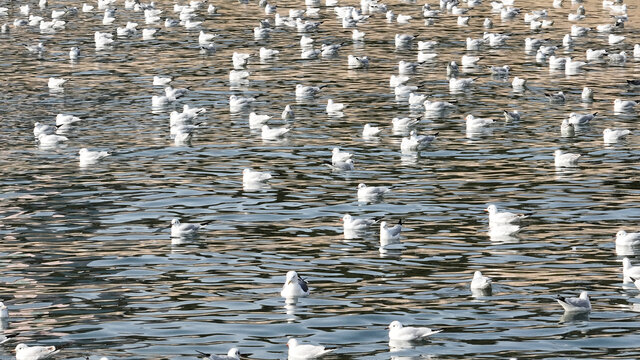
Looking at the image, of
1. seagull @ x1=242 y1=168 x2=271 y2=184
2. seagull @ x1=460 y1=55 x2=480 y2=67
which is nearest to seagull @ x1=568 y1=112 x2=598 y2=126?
seagull @ x1=242 y1=168 x2=271 y2=184

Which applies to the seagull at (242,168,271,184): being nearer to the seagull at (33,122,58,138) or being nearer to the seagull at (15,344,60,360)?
the seagull at (33,122,58,138)

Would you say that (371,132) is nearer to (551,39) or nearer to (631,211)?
(631,211)

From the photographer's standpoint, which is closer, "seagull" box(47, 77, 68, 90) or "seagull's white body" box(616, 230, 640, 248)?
"seagull's white body" box(616, 230, 640, 248)

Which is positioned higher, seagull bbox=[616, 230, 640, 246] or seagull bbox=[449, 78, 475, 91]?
seagull bbox=[449, 78, 475, 91]

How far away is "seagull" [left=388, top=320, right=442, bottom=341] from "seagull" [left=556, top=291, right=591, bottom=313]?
2.55 meters

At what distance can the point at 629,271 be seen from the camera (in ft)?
78.9

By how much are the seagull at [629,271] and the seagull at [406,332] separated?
527 cm

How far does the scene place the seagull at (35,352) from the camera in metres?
19.9

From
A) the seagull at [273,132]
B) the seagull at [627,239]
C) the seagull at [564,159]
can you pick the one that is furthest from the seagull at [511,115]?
the seagull at [627,239]

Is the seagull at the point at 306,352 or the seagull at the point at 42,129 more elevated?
the seagull at the point at 42,129

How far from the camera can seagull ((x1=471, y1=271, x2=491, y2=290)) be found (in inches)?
914

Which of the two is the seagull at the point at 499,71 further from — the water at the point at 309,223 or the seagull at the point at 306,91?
the seagull at the point at 306,91

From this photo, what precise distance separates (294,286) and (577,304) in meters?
5.07

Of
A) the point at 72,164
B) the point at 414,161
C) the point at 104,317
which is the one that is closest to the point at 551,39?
the point at 414,161
